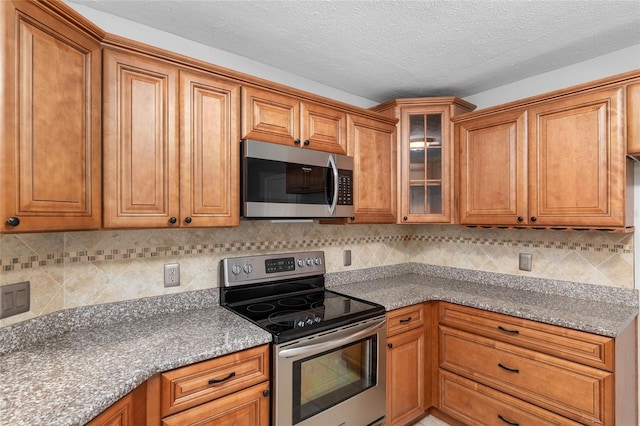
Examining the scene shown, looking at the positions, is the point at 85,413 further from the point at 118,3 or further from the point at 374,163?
the point at 374,163

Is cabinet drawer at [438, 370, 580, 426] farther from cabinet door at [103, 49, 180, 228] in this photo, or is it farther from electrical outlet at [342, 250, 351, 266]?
cabinet door at [103, 49, 180, 228]

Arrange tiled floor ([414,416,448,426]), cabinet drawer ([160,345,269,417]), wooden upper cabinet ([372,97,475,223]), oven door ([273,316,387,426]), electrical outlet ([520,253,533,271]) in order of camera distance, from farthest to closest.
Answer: wooden upper cabinet ([372,97,475,223]), electrical outlet ([520,253,533,271]), tiled floor ([414,416,448,426]), oven door ([273,316,387,426]), cabinet drawer ([160,345,269,417])

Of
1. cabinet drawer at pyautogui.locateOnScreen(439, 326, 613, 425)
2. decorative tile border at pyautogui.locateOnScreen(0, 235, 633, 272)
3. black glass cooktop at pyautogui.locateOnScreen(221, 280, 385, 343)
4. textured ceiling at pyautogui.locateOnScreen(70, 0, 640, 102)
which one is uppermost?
textured ceiling at pyautogui.locateOnScreen(70, 0, 640, 102)

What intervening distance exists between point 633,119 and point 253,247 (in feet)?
7.43

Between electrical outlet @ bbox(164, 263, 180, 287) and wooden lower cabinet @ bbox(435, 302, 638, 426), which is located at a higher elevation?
electrical outlet @ bbox(164, 263, 180, 287)

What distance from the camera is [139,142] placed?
59.7 inches

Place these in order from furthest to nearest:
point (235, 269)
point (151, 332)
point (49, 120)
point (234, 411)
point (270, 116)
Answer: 1. point (235, 269)
2. point (270, 116)
3. point (151, 332)
4. point (234, 411)
5. point (49, 120)

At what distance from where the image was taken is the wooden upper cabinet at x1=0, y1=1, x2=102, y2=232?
1.06 meters

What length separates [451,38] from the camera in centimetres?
187

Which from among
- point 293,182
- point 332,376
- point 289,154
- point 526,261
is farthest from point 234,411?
point 526,261

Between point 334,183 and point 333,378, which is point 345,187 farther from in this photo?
point 333,378

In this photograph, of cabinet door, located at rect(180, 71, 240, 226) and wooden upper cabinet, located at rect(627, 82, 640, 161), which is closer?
cabinet door, located at rect(180, 71, 240, 226)

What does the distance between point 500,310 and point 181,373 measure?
1.78 metres

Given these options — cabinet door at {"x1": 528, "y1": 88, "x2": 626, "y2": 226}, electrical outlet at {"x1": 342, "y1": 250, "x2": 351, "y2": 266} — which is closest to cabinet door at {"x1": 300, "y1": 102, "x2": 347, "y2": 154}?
electrical outlet at {"x1": 342, "y1": 250, "x2": 351, "y2": 266}
